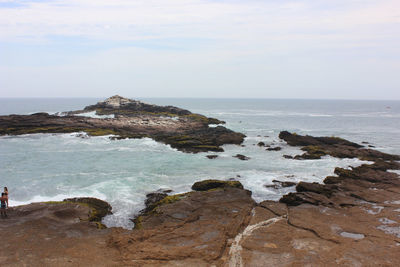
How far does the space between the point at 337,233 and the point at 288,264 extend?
4.28 metres

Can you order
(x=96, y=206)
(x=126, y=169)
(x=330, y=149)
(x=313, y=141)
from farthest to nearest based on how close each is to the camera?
(x=313, y=141), (x=330, y=149), (x=126, y=169), (x=96, y=206)

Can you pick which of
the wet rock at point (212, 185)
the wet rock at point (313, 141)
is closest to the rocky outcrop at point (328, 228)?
the wet rock at point (212, 185)

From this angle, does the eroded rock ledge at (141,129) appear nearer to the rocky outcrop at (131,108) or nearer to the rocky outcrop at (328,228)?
the rocky outcrop at (131,108)

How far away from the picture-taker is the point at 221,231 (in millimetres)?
13625

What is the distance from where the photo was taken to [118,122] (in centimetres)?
5706

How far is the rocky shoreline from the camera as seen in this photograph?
446 inches

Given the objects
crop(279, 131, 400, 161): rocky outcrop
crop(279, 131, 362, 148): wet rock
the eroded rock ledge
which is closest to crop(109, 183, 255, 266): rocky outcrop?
crop(279, 131, 400, 161): rocky outcrop

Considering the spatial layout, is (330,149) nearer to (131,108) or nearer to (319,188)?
(319,188)

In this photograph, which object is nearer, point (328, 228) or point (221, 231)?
point (221, 231)

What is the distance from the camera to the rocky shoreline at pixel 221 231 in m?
11.3

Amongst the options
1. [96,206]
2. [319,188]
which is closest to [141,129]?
[96,206]

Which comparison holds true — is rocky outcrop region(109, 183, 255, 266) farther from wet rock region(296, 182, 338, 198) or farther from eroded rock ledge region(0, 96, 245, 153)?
eroded rock ledge region(0, 96, 245, 153)

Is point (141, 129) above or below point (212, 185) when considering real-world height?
above

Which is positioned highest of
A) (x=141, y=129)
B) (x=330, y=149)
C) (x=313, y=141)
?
(x=141, y=129)
